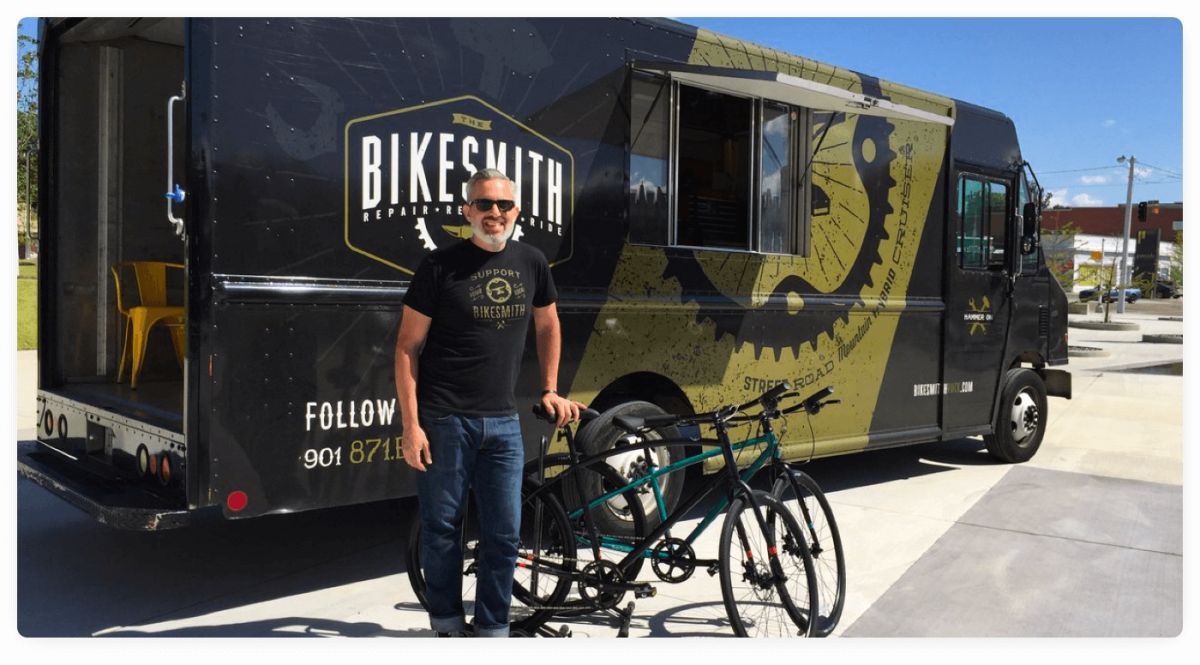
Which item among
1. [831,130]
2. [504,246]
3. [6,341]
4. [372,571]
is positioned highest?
[831,130]

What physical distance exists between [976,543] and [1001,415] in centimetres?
255

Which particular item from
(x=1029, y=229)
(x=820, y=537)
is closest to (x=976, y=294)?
(x=1029, y=229)

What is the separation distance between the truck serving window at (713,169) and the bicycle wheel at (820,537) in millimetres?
1806

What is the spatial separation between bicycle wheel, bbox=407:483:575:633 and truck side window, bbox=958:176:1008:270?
15.2 feet

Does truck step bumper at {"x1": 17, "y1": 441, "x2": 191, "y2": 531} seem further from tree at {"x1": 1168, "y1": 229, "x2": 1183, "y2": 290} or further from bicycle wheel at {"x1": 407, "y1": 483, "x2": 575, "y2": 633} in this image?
tree at {"x1": 1168, "y1": 229, "x2": 1183, "y2": 290}

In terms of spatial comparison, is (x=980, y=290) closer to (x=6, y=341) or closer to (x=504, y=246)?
(x=504, y=246)

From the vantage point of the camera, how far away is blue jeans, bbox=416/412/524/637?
145 inches

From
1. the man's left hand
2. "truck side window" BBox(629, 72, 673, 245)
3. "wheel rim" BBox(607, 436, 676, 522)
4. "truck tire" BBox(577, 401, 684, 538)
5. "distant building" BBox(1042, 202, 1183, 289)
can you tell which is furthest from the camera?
"distant building" BBox(1042, 202, 1183, 289)

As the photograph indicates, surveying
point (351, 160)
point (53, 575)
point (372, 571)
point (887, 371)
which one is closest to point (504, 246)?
point (351, 160)

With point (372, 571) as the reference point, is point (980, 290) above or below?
above

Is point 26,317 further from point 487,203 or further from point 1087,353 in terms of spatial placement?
point 1087,353

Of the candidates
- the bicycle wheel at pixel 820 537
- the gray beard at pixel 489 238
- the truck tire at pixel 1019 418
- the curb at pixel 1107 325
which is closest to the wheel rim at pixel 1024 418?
the truck tire at pixel 1019 418

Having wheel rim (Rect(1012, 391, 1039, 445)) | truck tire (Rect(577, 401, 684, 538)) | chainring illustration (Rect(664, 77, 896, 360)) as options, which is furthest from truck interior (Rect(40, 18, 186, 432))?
wheel rim (Rect(1012, 391, 1039, 445))

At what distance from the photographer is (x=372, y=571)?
5141 mm
